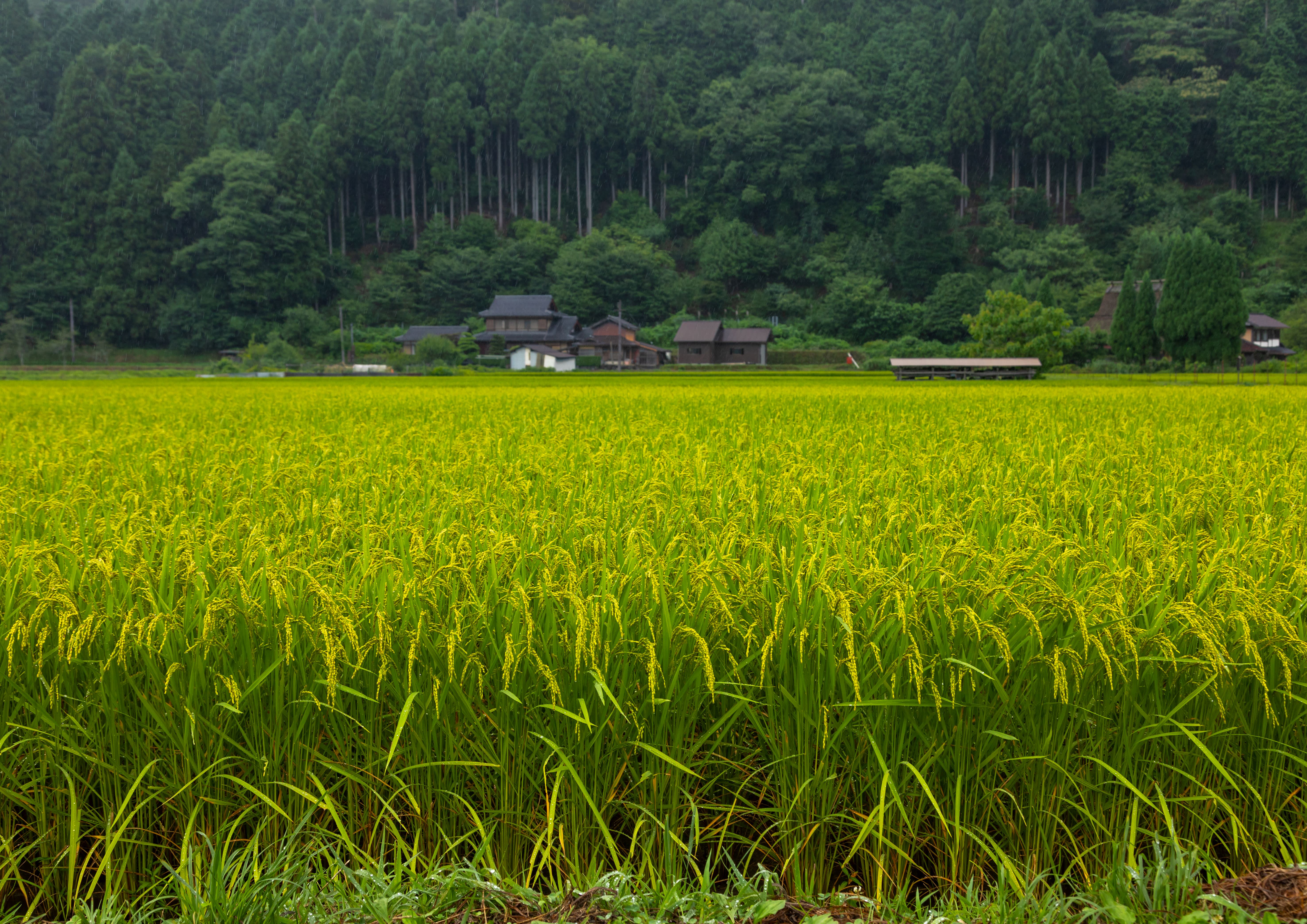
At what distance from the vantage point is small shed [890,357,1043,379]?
1681 inches

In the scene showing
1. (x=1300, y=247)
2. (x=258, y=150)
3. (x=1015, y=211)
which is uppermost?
(x=258, y=150)

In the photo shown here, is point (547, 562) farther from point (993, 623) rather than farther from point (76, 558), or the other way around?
point (76, 558)

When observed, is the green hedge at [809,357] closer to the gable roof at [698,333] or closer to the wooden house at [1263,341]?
the gable roof at [698,333]

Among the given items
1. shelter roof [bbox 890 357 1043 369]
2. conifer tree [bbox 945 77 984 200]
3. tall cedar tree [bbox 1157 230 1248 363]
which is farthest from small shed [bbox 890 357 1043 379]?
conifer tree [bbox 945 77 984 200]

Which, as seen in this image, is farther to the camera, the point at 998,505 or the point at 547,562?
the point at 998,505

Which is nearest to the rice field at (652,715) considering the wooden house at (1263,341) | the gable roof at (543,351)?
the gable roof at (543,351)

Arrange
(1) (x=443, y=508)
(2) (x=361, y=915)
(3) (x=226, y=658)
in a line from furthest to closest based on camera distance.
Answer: (1) (x=443, y=508), (3) (x=226, y=658), (2) (x=361, y=915)

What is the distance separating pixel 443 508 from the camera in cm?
392

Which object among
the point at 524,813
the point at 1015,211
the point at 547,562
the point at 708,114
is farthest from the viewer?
the point at 708,114

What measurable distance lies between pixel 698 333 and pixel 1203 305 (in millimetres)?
44309

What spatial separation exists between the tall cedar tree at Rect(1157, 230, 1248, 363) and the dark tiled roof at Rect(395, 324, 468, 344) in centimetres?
5900

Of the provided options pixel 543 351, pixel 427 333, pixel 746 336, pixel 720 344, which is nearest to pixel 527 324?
pixel 543 351

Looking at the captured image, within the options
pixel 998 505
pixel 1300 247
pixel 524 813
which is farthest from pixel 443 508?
pixel 1300 247

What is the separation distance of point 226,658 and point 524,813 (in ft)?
3.02
